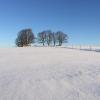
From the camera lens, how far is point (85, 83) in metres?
7.43

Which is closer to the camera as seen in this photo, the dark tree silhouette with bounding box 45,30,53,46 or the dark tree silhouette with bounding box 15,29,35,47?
the dark tree silhouette with bounding box 15,29,35,47

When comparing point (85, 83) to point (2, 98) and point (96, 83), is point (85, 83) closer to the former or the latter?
point (96, 83)

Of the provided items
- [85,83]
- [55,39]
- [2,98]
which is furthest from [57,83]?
[55,39]

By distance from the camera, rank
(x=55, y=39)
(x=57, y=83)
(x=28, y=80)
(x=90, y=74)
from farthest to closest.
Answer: (x=55, y=39), (x=90, y=74), (x=28, y=80), (x=57, y=83)

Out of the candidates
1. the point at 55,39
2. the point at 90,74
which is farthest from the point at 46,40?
the point at 90,74

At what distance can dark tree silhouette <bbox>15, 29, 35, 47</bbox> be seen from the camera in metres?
69.2

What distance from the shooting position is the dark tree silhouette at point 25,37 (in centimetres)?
6919

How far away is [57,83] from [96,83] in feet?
5.98

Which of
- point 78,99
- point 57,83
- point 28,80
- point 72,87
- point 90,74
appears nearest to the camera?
point 78,99

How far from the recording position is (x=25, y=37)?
69188 millimetres

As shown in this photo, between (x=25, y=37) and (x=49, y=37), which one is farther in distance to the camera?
(x=49, y=37)

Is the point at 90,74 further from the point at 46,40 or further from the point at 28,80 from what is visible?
the point at 46,40

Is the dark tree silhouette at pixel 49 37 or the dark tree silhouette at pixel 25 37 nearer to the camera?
the dark tree silhouette at pixel 25 37

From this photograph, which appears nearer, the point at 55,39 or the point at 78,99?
the point at 78,99
